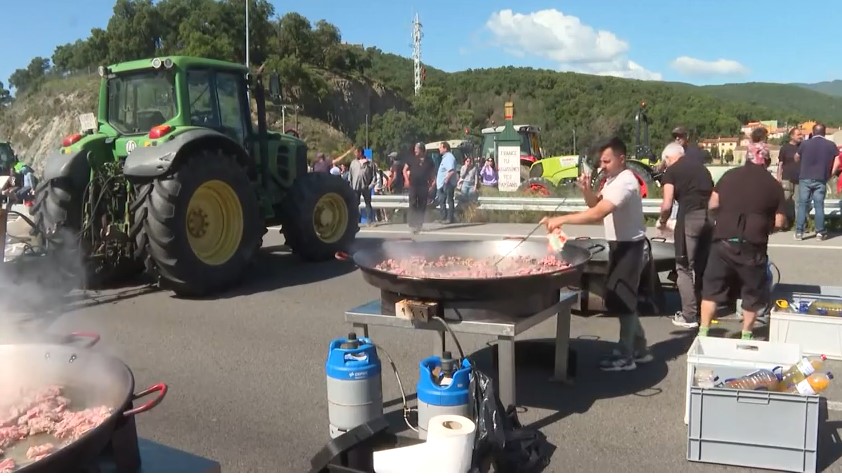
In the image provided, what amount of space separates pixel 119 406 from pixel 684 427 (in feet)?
10.7

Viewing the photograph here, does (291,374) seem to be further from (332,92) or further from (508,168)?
(332,92)

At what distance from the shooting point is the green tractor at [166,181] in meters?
7.23

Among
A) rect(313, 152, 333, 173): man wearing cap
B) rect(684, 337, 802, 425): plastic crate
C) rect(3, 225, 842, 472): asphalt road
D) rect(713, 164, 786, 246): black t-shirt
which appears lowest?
rect(3, 225, 842, 472): asphalt road

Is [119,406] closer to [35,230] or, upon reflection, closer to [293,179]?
[35,230]

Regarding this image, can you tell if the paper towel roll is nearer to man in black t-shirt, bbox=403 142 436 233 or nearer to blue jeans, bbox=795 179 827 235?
blue jeans, bbox=795 179 827 235

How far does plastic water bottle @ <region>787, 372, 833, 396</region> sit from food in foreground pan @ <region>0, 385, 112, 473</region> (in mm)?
3264

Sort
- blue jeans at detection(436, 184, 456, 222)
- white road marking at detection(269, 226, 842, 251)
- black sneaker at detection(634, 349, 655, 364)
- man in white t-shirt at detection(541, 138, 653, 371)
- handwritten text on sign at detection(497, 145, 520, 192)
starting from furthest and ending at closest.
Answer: handwritten text on sign at detection(497, 145, 520, 192) → blue jeans at detection(436, 184, 456, 222) → white road marking at detection(269, 226, 842, 251) → black sneaker at detection(634, 349, 655, 364) → man in white t-shirt at detection(541, 138, 653, 371)

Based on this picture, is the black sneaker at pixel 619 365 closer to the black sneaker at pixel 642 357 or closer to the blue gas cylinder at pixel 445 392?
the black sneaker at pixel 642 357

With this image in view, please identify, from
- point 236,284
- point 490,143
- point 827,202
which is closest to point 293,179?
point 236,284

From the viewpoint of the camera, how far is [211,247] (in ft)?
26.0

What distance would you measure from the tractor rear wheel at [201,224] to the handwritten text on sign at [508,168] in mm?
10583

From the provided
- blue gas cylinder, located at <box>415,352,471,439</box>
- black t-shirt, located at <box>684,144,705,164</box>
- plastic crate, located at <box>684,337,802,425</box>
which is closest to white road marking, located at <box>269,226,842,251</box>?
black t-shirt, located at <box>684,144,705,164</box>

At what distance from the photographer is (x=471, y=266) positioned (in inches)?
190

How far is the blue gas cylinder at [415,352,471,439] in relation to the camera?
3.65 m
